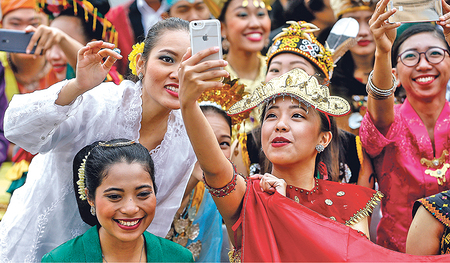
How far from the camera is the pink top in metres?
3.11

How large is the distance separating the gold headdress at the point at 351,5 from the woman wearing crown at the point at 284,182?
5.97 feet

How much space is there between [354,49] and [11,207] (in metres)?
3.17

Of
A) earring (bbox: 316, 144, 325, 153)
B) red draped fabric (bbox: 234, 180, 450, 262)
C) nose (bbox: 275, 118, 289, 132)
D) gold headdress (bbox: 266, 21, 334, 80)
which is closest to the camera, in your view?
red draped fabric (bbox: 234, 180, 450, 262)

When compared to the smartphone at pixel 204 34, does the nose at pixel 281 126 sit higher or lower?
lower

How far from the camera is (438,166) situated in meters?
3.14

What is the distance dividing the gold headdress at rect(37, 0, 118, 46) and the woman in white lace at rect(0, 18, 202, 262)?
64.0 inches

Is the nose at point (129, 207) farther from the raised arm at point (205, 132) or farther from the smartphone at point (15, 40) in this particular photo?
the smartphone at point (15, 40)

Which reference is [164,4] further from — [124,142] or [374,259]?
[374,259]

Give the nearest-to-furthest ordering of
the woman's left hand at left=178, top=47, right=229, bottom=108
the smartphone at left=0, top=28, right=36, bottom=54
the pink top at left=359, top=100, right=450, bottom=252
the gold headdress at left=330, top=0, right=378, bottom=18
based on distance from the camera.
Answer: the woman's left hand at left=178, top=47, right=229, bottom=108, the smartphone at left=0, top=28, right=36, bottom=54, the pink top at left=359, top=100, right=450, bottom=252, the gold headdress at left=330, top=0, right=378, bottom=18

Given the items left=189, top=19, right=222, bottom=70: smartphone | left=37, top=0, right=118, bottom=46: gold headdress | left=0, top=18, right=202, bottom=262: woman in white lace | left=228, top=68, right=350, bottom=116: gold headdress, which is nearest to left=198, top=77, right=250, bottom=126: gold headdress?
left=0, top=18, right=202, bottom=262: woman in white lace

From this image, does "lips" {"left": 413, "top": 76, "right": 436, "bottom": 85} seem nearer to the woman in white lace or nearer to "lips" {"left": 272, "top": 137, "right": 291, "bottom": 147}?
"lips" {"left": 272, "top": 137, "right": 291, "bottom": 147}

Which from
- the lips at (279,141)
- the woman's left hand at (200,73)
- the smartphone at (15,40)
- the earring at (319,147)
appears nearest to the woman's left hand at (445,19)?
the earring at (319,147)

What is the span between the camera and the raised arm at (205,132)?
1.72m

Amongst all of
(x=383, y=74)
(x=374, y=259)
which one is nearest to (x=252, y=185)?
(x=374, y=259)
